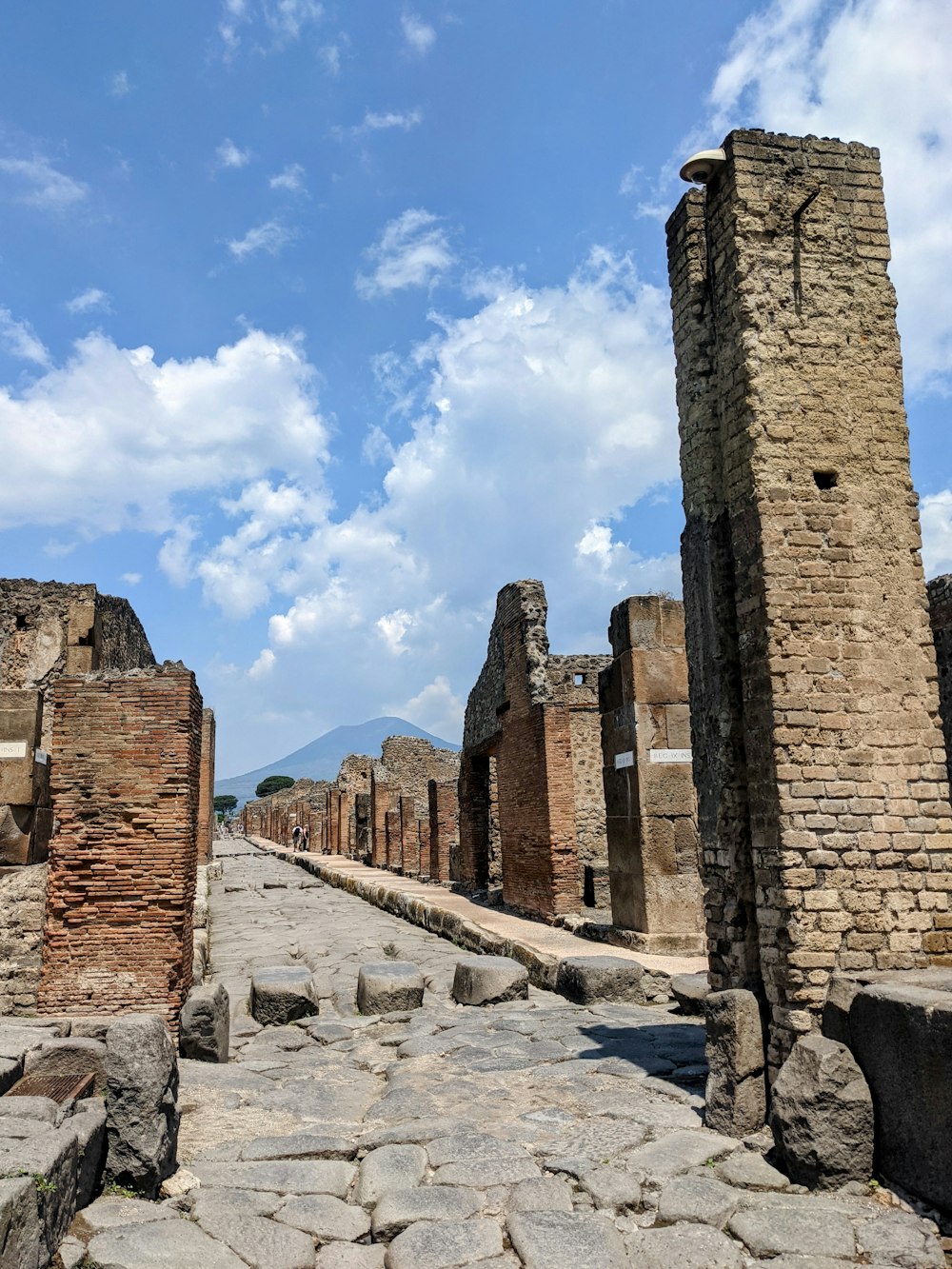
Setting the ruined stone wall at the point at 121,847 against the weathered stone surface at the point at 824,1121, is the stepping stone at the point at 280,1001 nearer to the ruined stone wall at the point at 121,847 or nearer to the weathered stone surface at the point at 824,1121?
the ruined stone wall at the point at 121,847

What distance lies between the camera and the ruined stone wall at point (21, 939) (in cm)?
710

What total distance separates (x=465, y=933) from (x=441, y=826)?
Answer: 8.25 meters

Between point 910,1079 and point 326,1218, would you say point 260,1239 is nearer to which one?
point 326,1218

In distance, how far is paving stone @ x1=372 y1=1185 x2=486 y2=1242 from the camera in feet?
11.9

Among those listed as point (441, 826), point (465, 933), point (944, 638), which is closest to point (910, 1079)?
point (944, 638)

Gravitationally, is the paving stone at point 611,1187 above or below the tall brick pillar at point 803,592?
below

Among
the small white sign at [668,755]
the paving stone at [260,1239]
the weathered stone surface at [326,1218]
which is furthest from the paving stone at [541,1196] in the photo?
the small white sign at [668,755]

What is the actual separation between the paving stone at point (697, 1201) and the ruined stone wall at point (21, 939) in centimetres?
526

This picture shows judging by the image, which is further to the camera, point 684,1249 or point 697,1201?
point 697,1201

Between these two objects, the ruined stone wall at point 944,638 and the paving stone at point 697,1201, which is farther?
the ruined stone wall at point 944,638

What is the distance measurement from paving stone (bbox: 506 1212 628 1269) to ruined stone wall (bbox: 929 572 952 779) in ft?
24.4

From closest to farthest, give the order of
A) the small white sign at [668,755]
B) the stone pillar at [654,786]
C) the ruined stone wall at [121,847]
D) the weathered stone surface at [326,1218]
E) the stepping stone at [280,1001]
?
the weathered stone surface at [326,1218] → the ruined stone wall at [121,847] → the stepping stone at [280,1001] → the stone pillar at [654,786] → the small white sign at [668,755]

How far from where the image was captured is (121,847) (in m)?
7.27

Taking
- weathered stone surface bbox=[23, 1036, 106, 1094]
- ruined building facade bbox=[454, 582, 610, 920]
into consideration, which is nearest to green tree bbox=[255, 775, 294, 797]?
ruined building facade bbox=[454, 582, 610, 920]
